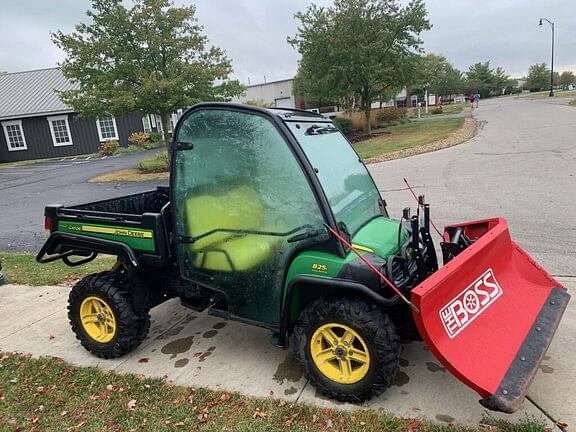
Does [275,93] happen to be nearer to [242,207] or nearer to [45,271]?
[45,271]

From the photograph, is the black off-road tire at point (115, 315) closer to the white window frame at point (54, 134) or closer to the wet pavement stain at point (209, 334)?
the wet pavement stain at point (209, 334)

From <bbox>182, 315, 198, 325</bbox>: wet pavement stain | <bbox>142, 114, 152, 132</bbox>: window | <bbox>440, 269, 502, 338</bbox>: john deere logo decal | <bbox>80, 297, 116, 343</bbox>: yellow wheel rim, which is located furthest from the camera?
<bbox>142, 114, 152, 132</bbox>: window

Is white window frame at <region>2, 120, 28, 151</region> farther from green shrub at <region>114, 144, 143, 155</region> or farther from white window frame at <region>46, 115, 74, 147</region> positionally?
green shrub at <region>114, 144, 143, 155</region>

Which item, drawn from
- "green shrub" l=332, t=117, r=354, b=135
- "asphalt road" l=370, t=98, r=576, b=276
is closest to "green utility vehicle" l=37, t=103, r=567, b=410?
"asphalt road" l=370, t=98, r=576, b=276

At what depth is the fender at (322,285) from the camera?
257 centimetres

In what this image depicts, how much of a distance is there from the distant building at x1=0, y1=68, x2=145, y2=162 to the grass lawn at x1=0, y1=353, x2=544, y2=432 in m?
28.1

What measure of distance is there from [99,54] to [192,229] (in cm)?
1567

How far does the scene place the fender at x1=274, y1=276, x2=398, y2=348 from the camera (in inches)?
101

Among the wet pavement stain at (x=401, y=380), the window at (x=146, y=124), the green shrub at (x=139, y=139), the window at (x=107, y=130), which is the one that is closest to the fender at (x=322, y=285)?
the wet pavement stain at (x=401, y=380)

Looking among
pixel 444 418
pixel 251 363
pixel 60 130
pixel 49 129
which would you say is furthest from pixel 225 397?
pixel 49 129

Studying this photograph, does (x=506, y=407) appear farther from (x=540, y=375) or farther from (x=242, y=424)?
(x=242, y=424)

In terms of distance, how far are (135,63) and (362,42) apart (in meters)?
10.9

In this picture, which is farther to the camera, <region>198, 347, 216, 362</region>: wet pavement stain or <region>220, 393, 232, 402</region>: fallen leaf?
<region>198, 347, 216, 362</region>: wet pavement stain

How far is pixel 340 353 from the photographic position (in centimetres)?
280
